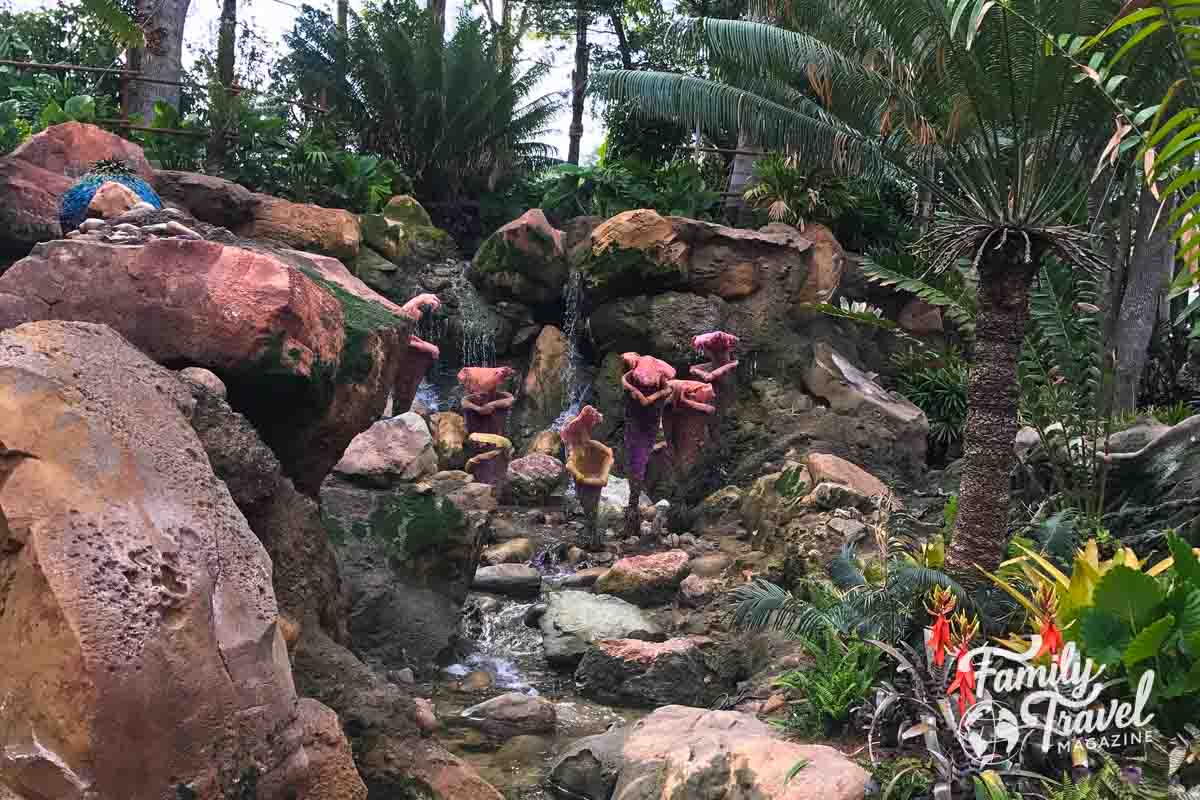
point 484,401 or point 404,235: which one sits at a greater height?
point 404,235

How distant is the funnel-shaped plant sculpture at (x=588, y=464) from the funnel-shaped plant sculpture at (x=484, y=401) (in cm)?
138

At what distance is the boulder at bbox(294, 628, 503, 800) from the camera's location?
14.0 feet

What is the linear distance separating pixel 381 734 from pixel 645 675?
2.76 m

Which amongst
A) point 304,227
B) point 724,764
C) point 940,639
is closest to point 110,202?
point 724,764

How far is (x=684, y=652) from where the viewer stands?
275 inches

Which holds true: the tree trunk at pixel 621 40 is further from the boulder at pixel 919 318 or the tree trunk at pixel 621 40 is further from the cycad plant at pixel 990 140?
the cycad plant at pixel 990 140

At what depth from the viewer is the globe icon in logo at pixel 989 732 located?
429cm

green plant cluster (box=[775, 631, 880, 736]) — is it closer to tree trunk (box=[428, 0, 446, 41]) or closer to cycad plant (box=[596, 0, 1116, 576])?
cycad plant (box=[596, 0, 1116, 576])

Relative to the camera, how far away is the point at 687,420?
11.3 meters

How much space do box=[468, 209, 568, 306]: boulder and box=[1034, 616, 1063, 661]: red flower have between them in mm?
10341

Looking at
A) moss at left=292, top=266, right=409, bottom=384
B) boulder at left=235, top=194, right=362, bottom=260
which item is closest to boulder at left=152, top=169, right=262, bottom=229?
boulder at left=235, top=194, right=362, bottom=260

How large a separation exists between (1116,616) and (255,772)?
358cm

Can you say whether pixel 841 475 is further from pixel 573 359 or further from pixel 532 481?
pixel 573 359

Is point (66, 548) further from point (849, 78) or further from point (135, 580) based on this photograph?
point (849, 78)
